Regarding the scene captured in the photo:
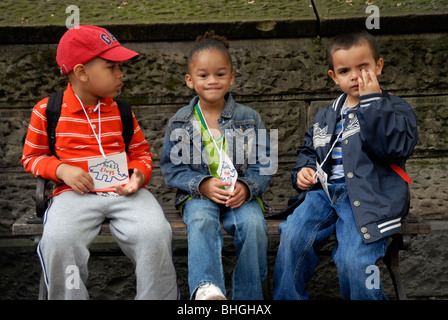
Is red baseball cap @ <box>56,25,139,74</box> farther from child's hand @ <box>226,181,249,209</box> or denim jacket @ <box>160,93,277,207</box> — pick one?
child's hand @ <box>226,181,249,209</box>

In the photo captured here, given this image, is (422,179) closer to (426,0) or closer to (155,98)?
(426,0)

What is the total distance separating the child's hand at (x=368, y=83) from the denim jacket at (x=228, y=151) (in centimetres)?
59

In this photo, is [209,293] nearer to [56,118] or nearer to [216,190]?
[216,190]

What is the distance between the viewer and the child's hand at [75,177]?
2594mm

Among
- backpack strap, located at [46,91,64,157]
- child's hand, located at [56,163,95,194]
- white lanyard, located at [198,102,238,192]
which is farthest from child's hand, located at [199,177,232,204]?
backpack strap, located at [46,91,64,157]

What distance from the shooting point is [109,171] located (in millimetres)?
2699

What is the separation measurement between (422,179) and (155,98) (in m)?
1.80

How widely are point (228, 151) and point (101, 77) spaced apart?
29.4 inches

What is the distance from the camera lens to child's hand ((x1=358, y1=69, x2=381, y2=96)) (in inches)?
98.2

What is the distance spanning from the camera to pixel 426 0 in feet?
11.1

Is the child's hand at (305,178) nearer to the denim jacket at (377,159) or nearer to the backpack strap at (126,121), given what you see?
the denim jacket at (377,159)

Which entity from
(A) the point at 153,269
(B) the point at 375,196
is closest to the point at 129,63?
(A) the point at 153,269

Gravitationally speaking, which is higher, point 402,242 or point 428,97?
point 428,97

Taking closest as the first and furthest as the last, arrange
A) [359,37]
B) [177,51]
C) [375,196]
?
[375,196]
[359,37]
[177,51]
